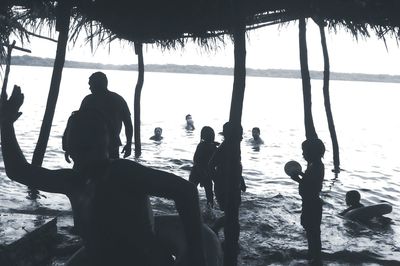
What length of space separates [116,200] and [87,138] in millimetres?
307

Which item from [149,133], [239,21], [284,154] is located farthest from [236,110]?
[149,133]

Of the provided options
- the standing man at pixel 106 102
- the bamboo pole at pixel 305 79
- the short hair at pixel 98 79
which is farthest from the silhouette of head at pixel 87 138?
the bamboo pole at pixel 305 79

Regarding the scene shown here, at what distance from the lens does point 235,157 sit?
456 centimetres

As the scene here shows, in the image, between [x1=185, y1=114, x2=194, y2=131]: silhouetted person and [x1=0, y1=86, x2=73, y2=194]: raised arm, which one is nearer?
[x1=0, y1=86, x2=73, y2=194]: raised arm

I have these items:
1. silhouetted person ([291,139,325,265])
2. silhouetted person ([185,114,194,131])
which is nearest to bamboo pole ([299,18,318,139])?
silhouetted person ([291,139,325,265])

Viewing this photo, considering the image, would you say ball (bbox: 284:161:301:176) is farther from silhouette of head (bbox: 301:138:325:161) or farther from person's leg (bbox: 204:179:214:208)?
person's leg (bbox: 204:179:214:208)

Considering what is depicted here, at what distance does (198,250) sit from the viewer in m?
1.76

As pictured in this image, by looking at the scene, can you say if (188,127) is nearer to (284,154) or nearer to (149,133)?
(149,133)

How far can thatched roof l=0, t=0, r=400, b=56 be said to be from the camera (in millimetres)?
5824

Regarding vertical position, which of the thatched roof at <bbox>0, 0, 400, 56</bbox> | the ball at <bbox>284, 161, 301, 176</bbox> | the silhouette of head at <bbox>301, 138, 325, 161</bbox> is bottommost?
the ball at <bbox>284, 161, 301, 176</bbox>

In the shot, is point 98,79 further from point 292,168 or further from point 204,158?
point 292,168

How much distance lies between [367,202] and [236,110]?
19.0ft

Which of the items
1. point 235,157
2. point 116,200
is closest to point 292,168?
point 235,157

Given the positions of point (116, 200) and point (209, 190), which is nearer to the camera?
point (116, 200)
